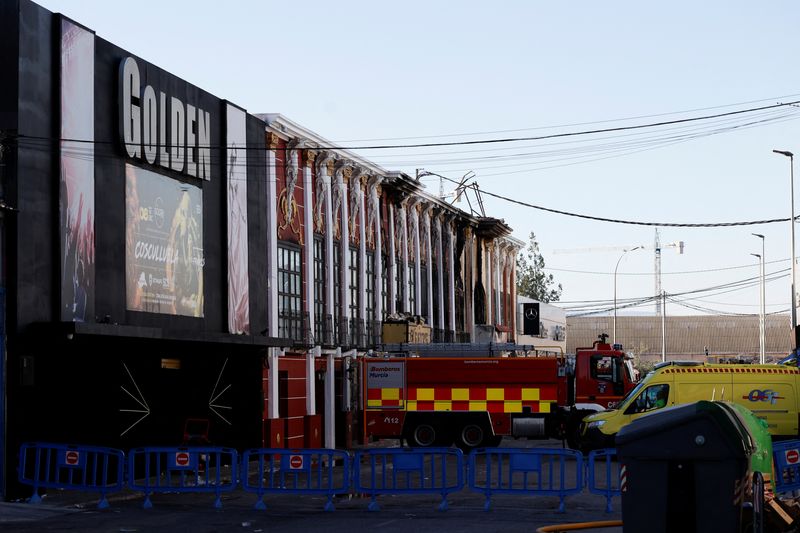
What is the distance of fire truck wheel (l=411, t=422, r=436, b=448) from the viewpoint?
112ft

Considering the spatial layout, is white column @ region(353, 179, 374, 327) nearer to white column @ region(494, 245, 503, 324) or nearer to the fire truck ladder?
the fire truck ladder

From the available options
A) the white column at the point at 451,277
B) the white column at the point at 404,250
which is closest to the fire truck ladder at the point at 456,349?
the white column at the point at 404,250

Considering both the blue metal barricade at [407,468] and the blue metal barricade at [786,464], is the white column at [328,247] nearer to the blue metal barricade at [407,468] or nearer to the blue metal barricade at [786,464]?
the blue metal barricade at [407,468]

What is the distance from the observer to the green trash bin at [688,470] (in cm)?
1141

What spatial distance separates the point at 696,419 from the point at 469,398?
22578 mm

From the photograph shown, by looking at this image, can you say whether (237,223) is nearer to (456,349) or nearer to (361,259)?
(456,349)

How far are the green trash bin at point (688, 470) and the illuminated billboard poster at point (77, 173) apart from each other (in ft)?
47.6

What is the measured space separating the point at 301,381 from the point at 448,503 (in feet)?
51.5

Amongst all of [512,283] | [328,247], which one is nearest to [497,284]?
[512,283]

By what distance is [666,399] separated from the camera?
30.1 metres

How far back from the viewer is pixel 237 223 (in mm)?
31625

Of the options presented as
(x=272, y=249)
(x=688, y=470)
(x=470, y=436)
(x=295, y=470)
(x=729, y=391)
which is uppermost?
(x=272, y=249)

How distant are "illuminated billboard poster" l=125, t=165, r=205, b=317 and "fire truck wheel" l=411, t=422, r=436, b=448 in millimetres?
7910

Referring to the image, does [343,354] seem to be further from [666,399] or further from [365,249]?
[666,399]
